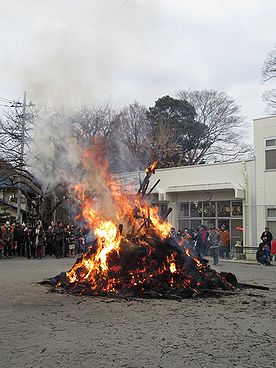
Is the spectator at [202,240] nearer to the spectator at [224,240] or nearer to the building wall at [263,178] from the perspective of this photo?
the spectator at [224,240]

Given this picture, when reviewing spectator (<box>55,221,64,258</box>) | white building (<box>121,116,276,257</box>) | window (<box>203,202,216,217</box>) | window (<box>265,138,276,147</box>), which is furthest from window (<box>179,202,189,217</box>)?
spectator (<box>55,221,64,258</box>)

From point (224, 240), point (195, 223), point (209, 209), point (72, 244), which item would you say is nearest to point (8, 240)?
point (72, 244)

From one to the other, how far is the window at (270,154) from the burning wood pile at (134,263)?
12.4 m

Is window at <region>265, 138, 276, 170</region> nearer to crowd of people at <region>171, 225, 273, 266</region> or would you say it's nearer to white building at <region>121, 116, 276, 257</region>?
white building at <region>121, 116, 276, 257</region>

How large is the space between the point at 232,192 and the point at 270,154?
327cm

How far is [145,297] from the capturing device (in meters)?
9.60

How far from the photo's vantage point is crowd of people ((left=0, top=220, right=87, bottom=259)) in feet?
65.5

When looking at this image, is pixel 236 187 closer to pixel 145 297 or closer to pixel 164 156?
pixel 164 156

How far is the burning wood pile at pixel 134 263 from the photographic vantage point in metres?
10.1

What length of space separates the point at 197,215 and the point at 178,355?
71.3 feet

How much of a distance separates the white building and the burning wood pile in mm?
10300

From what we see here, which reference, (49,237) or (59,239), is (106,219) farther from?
(49,237)

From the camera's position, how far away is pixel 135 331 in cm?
645

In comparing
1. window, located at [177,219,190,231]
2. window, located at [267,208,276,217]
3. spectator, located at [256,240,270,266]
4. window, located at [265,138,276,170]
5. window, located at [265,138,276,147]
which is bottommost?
spectator, located at [256,240,270,266]
